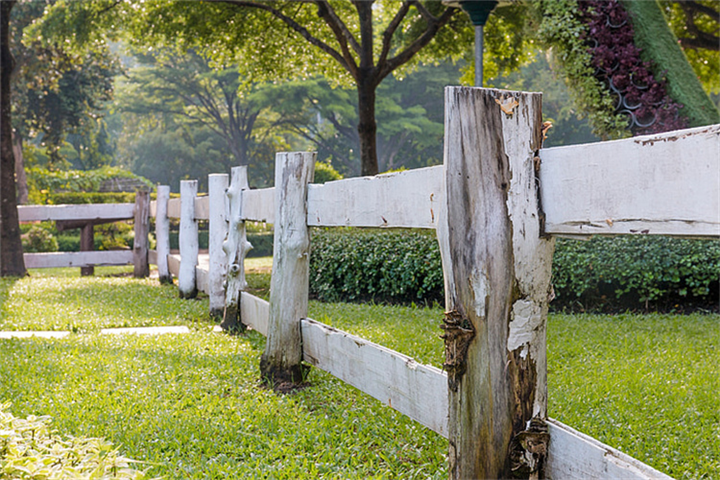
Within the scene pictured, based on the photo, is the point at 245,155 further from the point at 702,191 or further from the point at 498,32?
the point at 702,191

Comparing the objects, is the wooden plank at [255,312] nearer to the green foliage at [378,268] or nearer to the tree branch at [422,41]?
the green foliage at [378,268]

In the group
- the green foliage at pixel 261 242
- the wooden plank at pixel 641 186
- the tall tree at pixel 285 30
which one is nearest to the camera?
the wooden plank at pixel 641 186

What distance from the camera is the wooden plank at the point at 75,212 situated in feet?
36.2

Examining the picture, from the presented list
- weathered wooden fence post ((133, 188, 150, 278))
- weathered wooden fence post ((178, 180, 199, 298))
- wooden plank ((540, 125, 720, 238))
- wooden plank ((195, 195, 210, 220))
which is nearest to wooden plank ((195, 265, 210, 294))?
weathered wooden fence post ((178, 180, 199, 298))

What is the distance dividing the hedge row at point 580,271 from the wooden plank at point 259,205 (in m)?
2.97

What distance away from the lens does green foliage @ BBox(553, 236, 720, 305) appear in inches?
294

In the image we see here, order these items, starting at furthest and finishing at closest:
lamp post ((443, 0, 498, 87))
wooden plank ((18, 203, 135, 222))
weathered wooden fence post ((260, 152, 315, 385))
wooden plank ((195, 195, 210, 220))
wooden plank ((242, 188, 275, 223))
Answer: wooden plank ((18, 203, 135, 222)) → lamp post ((443, 0, 498, 87)) → wooden plank ((195, 195, 210, 220)) → wooden plank ((242, 188, 275, 223)) → weathered wooden fence post ((260, 152, 315, 385))

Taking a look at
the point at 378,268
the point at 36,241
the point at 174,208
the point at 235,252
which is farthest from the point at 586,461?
the point at 36,241

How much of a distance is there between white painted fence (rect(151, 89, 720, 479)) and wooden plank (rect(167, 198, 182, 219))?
6454mm

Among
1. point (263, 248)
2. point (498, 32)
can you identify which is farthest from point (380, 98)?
point (498, 32)

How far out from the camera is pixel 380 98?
113 feet

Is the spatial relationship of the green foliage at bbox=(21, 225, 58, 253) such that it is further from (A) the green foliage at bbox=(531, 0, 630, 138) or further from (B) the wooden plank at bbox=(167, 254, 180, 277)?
(A) the green foliage at bbox=(531, 0, 630, 138)

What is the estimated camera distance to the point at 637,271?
758 cm

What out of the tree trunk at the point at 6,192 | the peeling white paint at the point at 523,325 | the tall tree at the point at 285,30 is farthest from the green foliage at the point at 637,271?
the tree trunk at the point at 6,192
